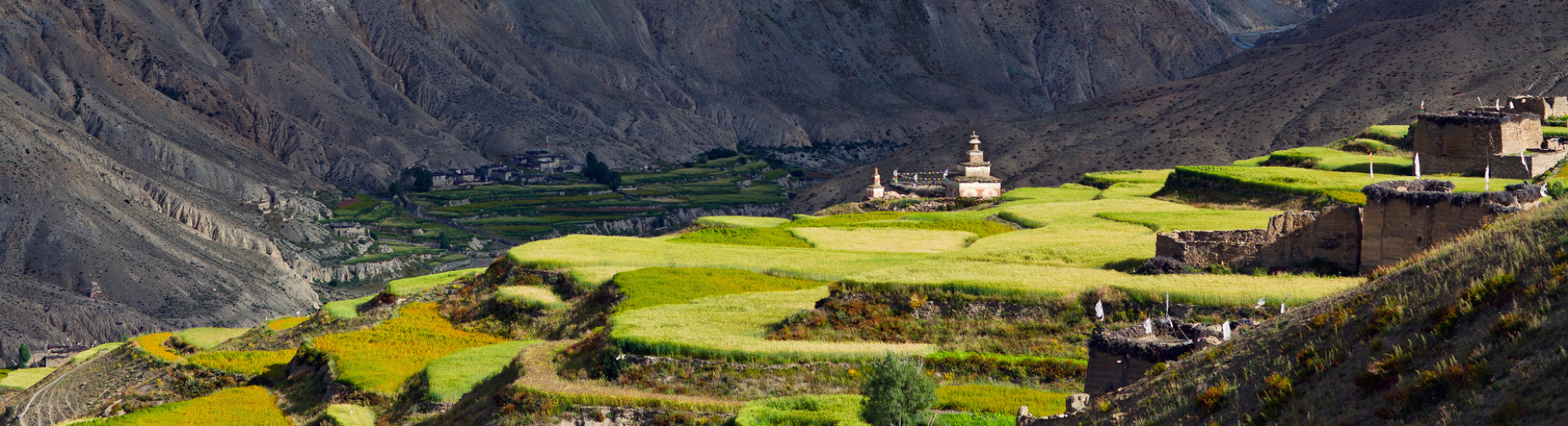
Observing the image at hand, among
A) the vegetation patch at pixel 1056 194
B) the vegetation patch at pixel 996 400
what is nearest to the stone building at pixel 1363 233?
the vegetation patch at pixel 996 400

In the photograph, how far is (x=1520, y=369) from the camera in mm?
12180

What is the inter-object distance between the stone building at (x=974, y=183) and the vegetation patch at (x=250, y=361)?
126ft

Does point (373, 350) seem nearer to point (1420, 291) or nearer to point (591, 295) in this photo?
point (591, 295)

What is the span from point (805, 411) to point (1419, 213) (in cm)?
1352

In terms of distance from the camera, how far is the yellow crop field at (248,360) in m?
40.1

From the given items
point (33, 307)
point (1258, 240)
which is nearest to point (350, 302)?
point (1258, 240)

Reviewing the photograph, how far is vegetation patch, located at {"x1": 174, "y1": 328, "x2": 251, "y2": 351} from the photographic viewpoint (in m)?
48.3

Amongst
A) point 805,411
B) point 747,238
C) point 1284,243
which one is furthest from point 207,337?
point 1284,243

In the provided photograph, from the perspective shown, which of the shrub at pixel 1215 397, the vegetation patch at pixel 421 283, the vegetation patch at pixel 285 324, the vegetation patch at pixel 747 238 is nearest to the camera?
the shrub at pixel 1215 397

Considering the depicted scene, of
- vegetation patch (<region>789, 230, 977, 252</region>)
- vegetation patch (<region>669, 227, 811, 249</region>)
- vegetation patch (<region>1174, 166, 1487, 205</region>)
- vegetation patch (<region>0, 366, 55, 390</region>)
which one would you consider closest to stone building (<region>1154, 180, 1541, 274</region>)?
vegetation patch (<region>1174, 166, 1487, 205</region>)

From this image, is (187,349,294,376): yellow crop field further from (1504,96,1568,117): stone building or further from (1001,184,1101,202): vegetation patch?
(1504,96,1568,117): stone building

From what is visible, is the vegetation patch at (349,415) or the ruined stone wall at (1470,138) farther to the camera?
the ruined stone wall at (1470,138)

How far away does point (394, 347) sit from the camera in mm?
37469

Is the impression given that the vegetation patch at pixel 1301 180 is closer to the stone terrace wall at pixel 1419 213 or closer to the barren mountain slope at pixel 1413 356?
the stone terrace wall at pixel 1419 213
